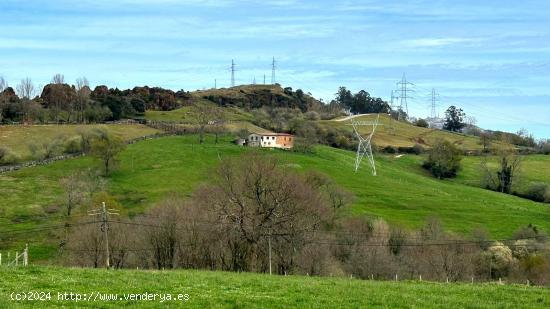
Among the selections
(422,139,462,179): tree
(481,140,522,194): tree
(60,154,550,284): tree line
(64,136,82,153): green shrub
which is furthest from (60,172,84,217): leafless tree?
(481,140,522,194): tree

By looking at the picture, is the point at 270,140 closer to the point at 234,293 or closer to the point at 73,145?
the point at 73,145

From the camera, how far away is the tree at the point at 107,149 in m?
121

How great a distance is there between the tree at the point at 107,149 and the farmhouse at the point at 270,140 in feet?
117

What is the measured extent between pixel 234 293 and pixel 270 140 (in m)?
133

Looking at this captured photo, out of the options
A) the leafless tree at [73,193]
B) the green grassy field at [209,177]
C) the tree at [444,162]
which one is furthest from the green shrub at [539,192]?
the leafless tree at [73,193]

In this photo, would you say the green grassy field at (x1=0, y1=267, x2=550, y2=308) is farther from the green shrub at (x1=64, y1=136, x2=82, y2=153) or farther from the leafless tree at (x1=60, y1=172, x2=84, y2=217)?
the green shrub at (x1=64, y1=136, x2=82, y2=153)

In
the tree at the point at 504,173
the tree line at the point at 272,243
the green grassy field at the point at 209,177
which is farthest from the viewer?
the tree at the point at 504,173

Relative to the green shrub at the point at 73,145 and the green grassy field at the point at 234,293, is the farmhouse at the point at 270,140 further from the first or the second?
the green grassy field at the point at 234,293

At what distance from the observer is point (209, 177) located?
351 feet

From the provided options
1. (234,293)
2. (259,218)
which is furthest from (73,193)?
(234,293)

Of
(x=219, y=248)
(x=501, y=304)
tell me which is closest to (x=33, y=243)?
(x=219, y=248)

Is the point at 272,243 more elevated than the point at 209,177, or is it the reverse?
the point at 209,177

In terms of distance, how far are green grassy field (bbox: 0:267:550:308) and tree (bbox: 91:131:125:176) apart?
95.1 m

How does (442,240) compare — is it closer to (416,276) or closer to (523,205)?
(416,276)
